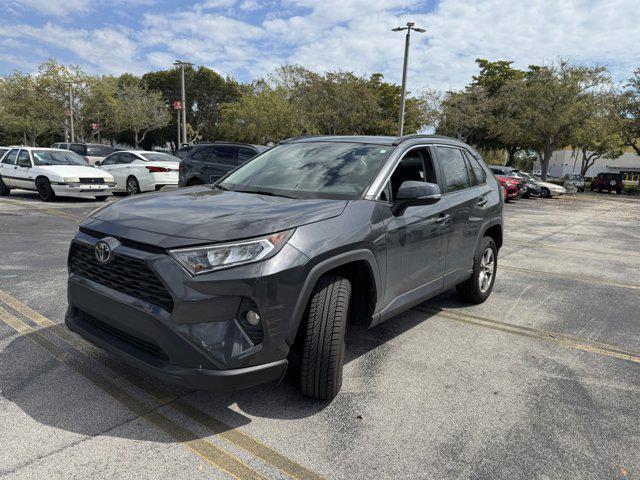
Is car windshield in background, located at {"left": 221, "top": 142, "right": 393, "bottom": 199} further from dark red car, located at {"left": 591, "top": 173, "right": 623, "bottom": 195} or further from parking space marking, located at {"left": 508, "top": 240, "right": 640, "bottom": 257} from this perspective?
dark red car, located at {"left": 591, "top": 173, "right": 623, "bottom": 195}

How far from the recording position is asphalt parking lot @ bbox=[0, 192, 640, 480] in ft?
8.18

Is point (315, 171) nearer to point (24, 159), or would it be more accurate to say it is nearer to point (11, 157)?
point (24, 159)

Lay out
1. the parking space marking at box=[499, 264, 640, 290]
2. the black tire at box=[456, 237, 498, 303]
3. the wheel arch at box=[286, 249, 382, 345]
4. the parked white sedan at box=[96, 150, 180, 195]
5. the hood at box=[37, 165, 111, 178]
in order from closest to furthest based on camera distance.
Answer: the wheel arch at box=[286, 249, 382, 345], the black tire at box=[456, 237, 498, 303], the parking space marking at box=[499, 264, 640, 290], the hood at box=[37, 165, 111, 178], the parked white sedan at box=[96, 150, 180, 195]

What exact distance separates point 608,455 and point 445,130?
3839cm

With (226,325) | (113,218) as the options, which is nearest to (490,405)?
(226,325)

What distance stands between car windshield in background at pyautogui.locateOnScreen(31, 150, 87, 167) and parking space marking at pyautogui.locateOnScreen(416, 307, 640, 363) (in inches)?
497

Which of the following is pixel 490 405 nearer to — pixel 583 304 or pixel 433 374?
pixel 433 374

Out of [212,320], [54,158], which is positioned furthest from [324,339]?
[54,158]

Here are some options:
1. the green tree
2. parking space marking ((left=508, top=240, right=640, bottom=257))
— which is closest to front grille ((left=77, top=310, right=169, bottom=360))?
parking space marking ((left=508, top=240, right=640, bottom=257))

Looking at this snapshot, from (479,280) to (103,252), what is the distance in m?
3.83

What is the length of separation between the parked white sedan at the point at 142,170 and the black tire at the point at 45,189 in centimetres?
218

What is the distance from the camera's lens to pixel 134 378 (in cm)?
330

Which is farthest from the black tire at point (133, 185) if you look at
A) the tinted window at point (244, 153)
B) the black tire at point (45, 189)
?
the tinted window at point (244, 153)

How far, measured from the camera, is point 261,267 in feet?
8.33
